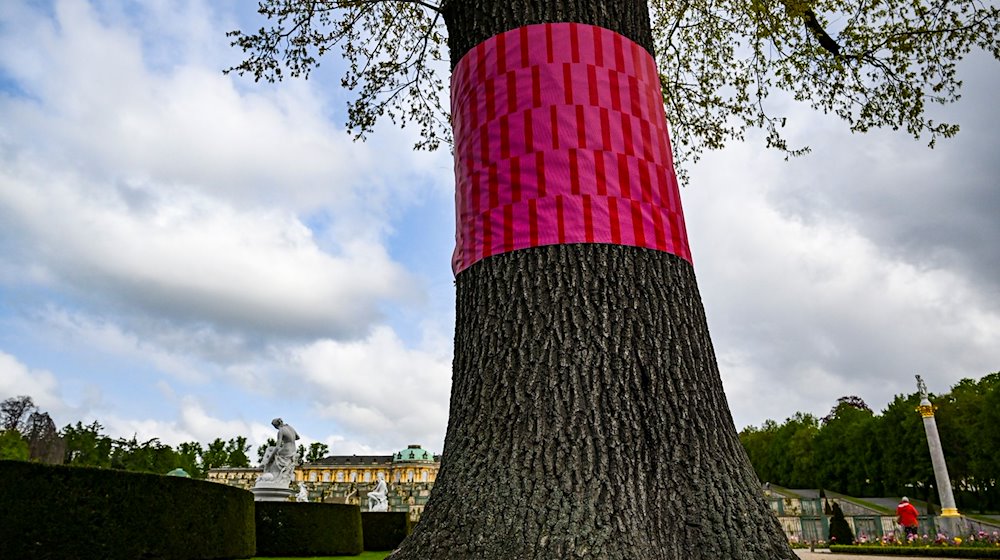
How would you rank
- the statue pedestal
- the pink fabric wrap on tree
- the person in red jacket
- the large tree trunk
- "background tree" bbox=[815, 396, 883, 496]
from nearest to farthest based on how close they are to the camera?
the large tree trunk → the pink fabric wrap on tree → the statue pedestal → the person in red jacket → "background tree" bbox=[815, 396, 883, 496]

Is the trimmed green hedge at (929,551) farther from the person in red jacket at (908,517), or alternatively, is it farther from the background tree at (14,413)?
the background tree at (14,413)

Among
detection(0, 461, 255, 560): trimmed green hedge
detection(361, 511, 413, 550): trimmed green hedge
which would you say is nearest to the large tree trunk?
detection(0, 461, 255, 560): trimmed green hedge

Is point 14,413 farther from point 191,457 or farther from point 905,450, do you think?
point 905,450

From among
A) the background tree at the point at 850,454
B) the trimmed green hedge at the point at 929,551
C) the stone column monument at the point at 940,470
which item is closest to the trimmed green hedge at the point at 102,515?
the trimmed green hedge at the point at 929,551

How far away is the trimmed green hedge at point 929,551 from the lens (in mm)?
13461

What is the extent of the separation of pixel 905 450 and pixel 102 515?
55.9m

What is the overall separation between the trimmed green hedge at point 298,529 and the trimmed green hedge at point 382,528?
618cm

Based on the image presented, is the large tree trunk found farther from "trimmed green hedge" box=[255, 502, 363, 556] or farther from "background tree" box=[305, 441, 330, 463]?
"background tree" box=[305, 441, 330, 463]

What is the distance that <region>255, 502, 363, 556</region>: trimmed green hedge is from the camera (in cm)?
1359

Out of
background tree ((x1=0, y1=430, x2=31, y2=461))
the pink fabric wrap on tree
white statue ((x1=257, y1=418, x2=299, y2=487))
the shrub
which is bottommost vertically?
the shrub

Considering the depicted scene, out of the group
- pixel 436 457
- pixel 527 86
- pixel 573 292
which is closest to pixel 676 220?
pixel 573 292

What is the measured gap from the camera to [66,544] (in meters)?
7.28

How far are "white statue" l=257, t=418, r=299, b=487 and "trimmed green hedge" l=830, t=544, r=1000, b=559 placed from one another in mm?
14255

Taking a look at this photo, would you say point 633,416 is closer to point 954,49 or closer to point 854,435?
point 954,49
